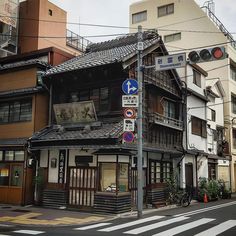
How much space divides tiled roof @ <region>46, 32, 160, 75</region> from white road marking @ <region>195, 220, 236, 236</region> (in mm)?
9539

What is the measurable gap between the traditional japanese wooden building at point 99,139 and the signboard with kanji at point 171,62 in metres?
3.07

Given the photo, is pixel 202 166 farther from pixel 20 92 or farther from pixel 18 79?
pixel 18 79

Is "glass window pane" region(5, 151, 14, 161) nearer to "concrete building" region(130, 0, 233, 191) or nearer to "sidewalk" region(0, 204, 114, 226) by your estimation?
"sidewalk" region(0, 204, 114, 226)

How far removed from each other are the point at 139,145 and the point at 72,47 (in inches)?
977

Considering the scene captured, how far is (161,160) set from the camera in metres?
22.2

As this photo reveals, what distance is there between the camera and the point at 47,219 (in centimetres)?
1494

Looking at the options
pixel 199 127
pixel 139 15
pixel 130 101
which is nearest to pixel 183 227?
pixel 130 101

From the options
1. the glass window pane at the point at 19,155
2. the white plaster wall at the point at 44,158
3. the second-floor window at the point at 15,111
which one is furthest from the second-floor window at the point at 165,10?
the glass window pane at the point at 19,155

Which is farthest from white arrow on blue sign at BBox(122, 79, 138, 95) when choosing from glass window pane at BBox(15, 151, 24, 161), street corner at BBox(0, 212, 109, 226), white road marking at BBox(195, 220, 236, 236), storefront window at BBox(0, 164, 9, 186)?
storefront window at BBox(0, 164, 9, 186)

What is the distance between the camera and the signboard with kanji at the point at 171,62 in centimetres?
1448

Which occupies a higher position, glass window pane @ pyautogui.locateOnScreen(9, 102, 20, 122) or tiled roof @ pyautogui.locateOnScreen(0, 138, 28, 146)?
glass window pane @ pyautogui.locateOnScreen(9, 102, 20, 122)

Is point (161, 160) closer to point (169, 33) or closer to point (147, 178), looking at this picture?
point (147, 178)

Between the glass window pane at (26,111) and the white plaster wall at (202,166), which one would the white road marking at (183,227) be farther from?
the white plaster wall at (202,166)

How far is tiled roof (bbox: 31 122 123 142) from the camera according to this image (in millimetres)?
17039
